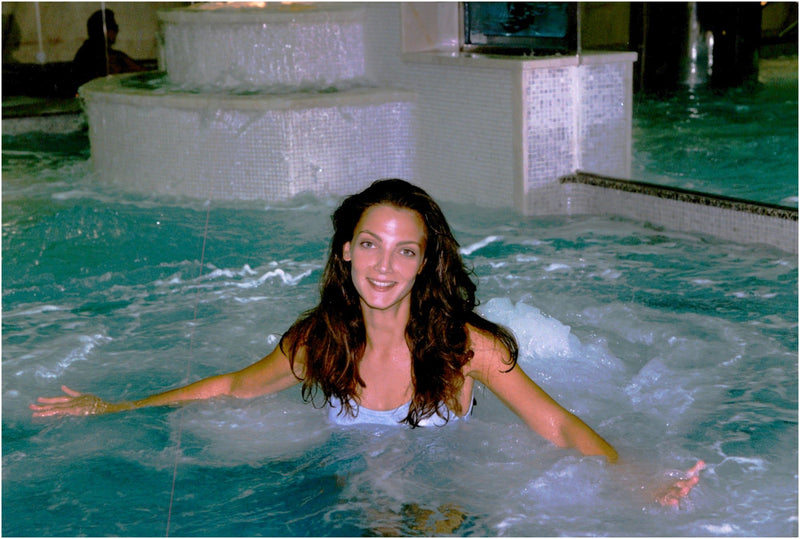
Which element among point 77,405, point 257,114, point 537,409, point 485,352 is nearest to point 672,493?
point 537,409

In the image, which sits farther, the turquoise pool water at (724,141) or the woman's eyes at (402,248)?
the turquoise pool water at (724,141)

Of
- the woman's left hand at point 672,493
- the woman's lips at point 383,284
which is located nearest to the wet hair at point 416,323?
the woman's lips at point 383,284

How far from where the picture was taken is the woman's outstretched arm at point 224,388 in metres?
3.18

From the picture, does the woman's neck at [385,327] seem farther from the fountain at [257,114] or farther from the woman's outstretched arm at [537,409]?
the fountain at [257,114]

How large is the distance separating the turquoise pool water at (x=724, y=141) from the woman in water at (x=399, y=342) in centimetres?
438

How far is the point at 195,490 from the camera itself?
10.6 feet

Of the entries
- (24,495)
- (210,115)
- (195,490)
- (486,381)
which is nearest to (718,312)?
(486,381)

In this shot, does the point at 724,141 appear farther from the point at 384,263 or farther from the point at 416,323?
the point at 384,263

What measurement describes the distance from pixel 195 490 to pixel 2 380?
1518 millimetres

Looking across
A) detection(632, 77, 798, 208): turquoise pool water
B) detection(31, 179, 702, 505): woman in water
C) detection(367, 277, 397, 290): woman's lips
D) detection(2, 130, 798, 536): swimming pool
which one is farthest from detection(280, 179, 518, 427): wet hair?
detection(632, 77, 798, 208): turquoise pool water

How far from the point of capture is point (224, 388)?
10.7ft

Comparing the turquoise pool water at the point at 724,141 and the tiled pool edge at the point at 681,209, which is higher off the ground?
the turquoise pool water at the point at 724,141

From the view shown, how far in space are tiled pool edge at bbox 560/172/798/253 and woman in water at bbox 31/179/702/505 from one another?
133 inches

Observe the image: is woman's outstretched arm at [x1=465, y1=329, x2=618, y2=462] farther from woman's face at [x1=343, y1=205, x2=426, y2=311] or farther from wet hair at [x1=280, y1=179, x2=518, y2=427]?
woman's face at [x1=343, y1=205, x2=426, y2=311]
